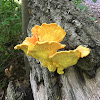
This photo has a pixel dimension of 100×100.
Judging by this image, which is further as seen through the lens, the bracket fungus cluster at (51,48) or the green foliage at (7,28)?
the green foliage at (7,28)

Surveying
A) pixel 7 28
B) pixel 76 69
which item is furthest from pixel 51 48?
pixel 7 28

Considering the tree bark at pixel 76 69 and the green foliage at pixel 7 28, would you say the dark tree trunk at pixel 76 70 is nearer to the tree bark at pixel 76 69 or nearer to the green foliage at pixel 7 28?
the tree bark at pixel 76 69

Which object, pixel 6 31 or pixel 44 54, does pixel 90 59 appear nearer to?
pixel 44 54

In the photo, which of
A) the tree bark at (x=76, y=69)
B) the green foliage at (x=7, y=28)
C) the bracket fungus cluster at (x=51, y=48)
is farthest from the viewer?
the green foliage at (x=7, y=28)

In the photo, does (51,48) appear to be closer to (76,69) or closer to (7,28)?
(76,69)

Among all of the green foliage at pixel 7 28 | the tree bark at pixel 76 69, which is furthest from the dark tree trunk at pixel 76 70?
the green foliage at pixel 7 28

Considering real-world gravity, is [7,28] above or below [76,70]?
below

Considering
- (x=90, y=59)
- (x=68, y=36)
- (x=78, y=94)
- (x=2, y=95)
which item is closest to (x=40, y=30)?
(x=68, y=36)

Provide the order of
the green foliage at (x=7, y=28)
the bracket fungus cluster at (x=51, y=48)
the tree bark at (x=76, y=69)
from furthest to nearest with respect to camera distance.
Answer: the green foliage at (x=7, y=28), the tree bark at (x=76, y=69), the bracket fungus cluster at (x=51, y=48)

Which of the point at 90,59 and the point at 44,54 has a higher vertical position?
the point at 44,54
